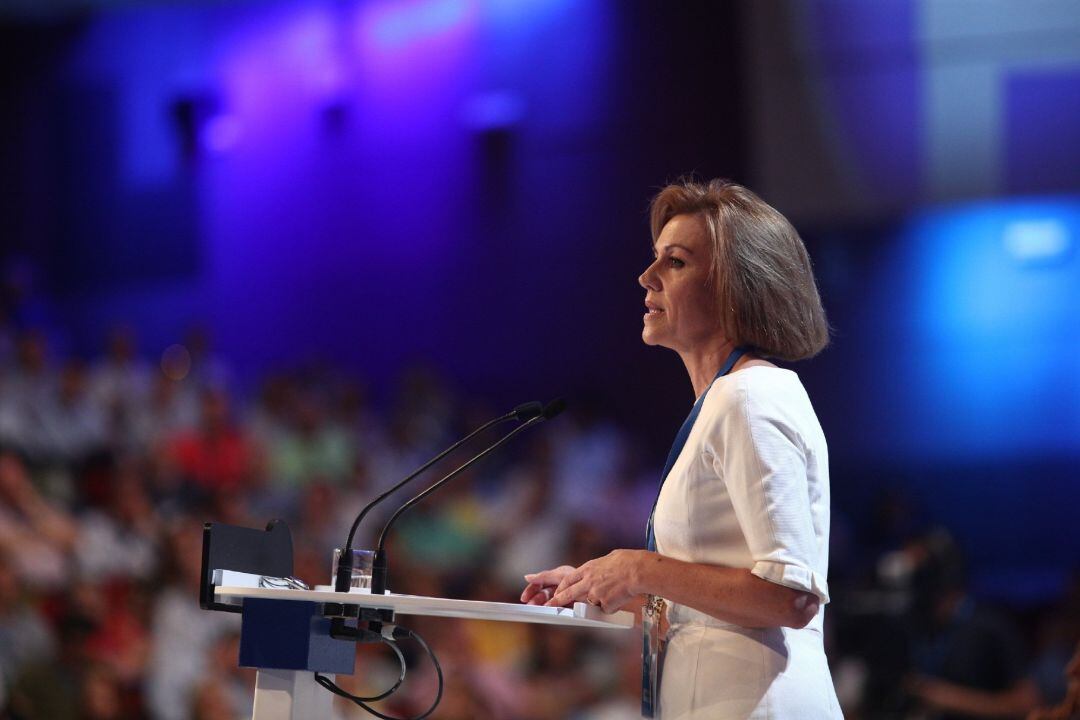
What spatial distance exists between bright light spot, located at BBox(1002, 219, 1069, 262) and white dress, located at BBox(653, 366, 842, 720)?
4.50 m

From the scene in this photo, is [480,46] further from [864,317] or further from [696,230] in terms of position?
[696,230]

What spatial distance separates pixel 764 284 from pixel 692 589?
458 mm

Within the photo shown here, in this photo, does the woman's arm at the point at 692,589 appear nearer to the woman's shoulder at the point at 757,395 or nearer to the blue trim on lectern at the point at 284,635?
the woman's shoulder at the point at 757,395

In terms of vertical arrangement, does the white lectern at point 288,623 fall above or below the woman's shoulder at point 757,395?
below

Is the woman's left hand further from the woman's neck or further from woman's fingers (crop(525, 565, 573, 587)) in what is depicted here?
the woman's neck

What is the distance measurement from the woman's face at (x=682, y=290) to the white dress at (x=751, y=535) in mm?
169

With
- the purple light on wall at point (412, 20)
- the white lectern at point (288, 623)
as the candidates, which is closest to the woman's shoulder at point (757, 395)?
the white lectern at point (288, 623)

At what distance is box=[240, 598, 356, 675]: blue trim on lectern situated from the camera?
1.72 metres

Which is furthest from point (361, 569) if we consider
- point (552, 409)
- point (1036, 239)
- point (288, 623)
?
point (1036, 239)

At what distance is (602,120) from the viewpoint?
22.1 feet

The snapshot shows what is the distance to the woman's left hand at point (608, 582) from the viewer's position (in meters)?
1.64

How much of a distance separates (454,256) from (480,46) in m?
1.16

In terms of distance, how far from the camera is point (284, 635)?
5.70 feet

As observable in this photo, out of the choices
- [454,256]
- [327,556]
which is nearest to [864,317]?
[454,256]
